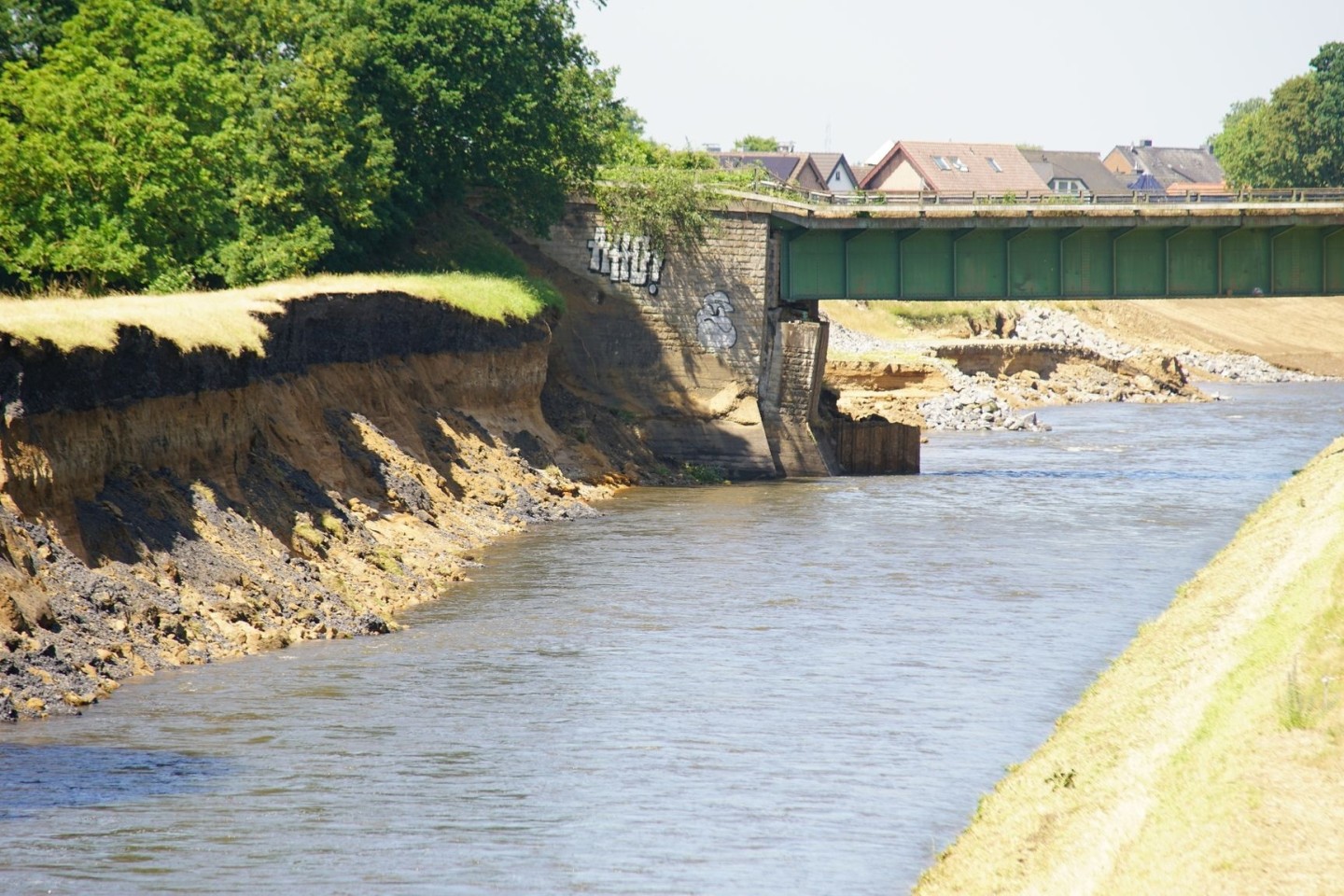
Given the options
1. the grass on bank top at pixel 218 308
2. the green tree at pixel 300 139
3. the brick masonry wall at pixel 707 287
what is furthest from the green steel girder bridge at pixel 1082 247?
the green tree at pixel 300 139

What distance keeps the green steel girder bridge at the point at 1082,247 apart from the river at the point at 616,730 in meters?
17.0

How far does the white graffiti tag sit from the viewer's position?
59.3 meters

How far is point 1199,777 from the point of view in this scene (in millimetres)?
14773

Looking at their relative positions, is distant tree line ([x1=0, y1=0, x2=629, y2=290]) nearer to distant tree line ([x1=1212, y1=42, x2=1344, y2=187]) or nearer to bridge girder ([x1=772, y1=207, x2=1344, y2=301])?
bridge girder ([x1=772, y1=207, x2=1344, y2=301])

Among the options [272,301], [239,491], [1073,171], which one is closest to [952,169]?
[1073,171]

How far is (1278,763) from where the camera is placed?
A: 14.4 metres

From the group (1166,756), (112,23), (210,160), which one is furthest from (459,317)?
(1166,756)

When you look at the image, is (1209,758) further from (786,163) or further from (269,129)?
(786,163)

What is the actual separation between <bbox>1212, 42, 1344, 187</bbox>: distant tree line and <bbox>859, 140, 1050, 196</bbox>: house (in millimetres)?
19397

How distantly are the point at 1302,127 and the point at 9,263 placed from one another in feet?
383

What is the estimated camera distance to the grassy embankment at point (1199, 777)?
13.0 metres

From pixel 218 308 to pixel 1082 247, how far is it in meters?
32.6

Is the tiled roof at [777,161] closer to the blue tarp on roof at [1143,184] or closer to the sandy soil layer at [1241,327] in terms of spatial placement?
the sandy soil layer at [1241,327]

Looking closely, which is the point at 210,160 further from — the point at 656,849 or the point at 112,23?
the point at 656,849
